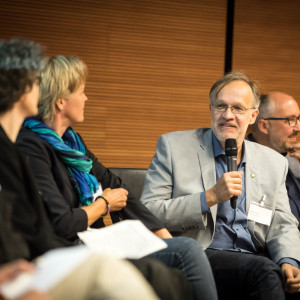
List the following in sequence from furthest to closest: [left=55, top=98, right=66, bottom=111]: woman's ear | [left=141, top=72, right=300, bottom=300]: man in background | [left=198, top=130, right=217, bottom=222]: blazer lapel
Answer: [left=198, top=130, right=217, bottom=222]: blazer lapel → [left=141, top=72, right=300, bottom=300]: man in background → [left=55, top=98, right=66, bottom=111]: woman's ear

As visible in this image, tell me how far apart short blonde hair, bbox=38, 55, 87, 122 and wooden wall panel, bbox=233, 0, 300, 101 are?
2.36 meters

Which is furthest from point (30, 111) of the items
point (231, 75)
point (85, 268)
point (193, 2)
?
point (193, 2)

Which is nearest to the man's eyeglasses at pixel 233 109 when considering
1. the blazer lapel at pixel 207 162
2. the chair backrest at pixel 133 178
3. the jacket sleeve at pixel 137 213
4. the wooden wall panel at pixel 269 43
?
the blazer lapel at pixel 207 162

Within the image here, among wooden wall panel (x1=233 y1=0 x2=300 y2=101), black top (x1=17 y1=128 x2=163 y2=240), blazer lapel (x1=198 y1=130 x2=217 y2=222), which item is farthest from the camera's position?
wooden wall panel (x1=233 y1=0 x2=300 y2=101)

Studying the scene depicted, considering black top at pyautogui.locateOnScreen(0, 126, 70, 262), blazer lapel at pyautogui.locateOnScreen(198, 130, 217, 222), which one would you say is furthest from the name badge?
black top at pyautogui.locateOnScreen(0, 126, 70, 262)

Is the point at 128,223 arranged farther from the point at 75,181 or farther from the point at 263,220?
the point at 263,220

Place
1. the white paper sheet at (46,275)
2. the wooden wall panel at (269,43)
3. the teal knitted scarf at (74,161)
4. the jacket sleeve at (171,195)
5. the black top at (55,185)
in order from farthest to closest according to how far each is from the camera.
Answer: the wooden wall panel at (269,43) < the jacket sleeve at (171,195) < the teal knitted scarf at (74,161) < the black top at (55,185) < the white paper sheet at (46,275)

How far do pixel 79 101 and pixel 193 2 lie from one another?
2307 millimetres

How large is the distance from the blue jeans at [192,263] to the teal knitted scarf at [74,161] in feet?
1.49

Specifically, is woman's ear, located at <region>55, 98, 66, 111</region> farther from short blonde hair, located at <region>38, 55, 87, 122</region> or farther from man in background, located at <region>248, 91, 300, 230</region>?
man in background, located at <region>248, 91, 300, 230</region>

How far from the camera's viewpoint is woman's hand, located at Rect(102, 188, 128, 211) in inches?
92.7

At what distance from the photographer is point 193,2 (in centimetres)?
432

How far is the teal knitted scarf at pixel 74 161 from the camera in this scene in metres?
2.24

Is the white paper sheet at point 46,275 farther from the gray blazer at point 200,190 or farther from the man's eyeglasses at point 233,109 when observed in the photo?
the man's eyeglasses at point 233,109
